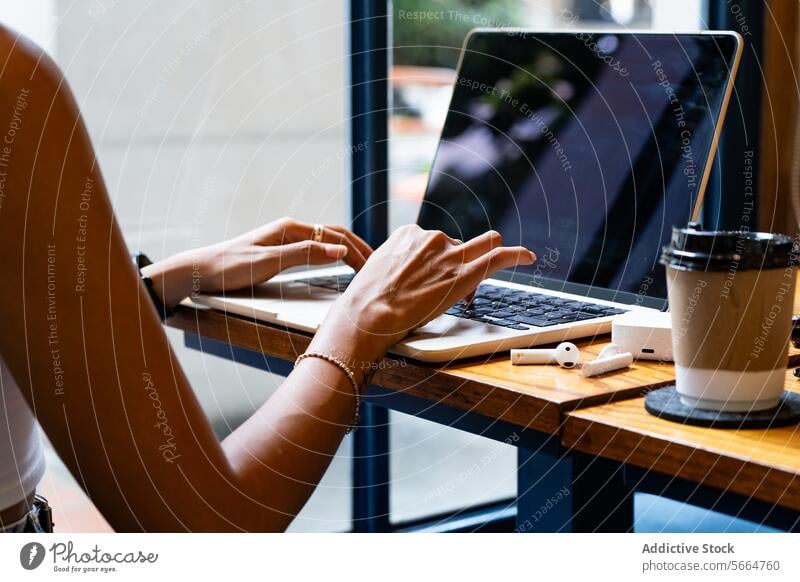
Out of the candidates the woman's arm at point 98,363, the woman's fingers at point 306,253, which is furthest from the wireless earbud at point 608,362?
the woman's fingers at point 306,253

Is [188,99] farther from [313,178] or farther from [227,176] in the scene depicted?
[313,178]

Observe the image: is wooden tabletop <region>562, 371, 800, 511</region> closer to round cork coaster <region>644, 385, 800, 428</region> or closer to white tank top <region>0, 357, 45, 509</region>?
round cork coaster <region>644, 385, 800, 428</region>

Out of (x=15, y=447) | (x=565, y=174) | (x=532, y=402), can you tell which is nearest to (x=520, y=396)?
(x=532, y=402)

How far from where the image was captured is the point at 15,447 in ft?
2.55

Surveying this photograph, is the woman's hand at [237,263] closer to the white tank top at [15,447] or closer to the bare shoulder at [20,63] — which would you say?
the white tank top at [15,447]

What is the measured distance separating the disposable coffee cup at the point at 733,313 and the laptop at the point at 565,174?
0.75ft

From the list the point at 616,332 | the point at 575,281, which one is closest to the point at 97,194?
the point at 616,332

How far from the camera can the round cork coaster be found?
0.72 metres

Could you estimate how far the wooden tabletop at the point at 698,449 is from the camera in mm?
650

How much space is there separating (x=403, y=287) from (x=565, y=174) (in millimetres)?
363

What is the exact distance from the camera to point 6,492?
0.76 m

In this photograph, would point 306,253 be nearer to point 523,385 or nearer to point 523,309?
point 523,309

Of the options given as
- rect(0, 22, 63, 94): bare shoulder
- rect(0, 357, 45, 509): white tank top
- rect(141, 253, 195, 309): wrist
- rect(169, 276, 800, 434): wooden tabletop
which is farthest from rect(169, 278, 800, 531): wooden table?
rect(0, 22, 63, 94): bare shoulder

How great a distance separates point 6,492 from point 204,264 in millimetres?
472
